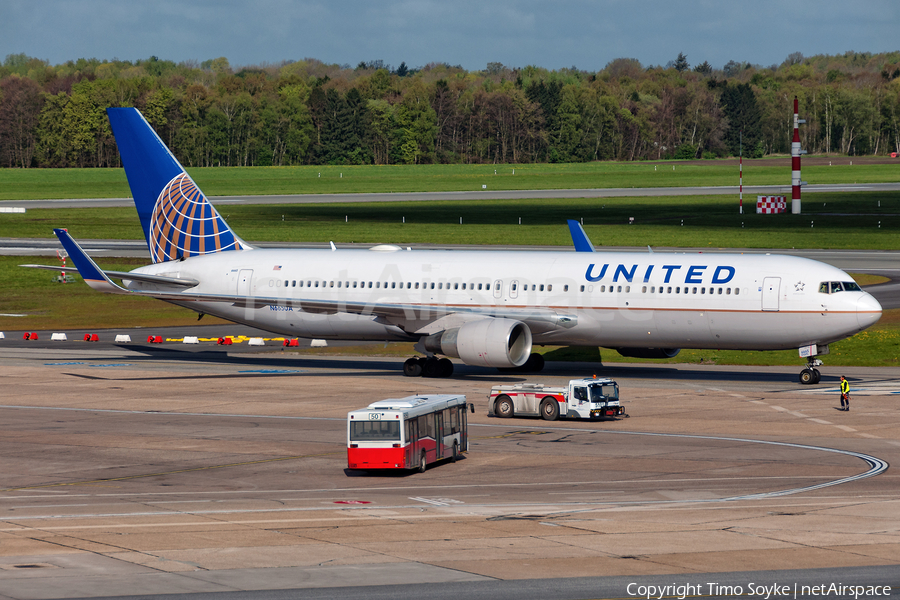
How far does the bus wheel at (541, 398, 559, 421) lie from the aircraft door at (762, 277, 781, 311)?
1140cm

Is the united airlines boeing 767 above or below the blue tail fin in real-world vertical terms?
below

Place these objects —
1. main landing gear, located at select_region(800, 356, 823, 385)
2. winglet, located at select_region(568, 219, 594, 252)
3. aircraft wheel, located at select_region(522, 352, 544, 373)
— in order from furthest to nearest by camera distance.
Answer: winglet, located at select_region(568, 219, 594, 252)
aircraft wheel, located at select_region(522, 352, 544, 373)
main landing gear, located at select_region(800, 356, 823, 385)

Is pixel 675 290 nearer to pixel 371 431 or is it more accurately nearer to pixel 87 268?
pixel 371 431

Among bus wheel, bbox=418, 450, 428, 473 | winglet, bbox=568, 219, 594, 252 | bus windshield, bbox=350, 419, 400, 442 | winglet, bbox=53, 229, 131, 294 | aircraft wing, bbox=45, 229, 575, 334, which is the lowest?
bus wheel, bbox=418, 450, 428, 473

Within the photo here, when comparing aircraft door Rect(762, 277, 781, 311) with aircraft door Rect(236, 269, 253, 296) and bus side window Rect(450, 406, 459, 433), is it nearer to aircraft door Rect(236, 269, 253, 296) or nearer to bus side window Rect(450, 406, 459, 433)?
bus side window Rect(450, 406, 459, 433)

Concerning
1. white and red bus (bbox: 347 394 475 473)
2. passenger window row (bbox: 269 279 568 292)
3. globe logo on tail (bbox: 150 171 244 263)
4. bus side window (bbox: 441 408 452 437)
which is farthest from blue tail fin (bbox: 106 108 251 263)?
white and red bus (bbox: 347 394 475 473)

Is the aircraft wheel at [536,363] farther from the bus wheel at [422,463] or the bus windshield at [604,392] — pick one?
the bus wheel at [422,463]

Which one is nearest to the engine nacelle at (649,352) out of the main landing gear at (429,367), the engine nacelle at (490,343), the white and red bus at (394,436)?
the engine nacelle at (490,343)

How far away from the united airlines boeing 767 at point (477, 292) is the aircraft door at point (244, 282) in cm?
6

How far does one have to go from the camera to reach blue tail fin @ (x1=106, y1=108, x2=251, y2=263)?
57.2 meters

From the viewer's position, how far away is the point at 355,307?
5178 centimetres

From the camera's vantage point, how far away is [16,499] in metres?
28.1

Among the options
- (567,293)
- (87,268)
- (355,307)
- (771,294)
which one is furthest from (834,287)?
(87,268)

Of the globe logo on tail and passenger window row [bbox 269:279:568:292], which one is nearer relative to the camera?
passenger window row [bbox 269:279:568:292]
